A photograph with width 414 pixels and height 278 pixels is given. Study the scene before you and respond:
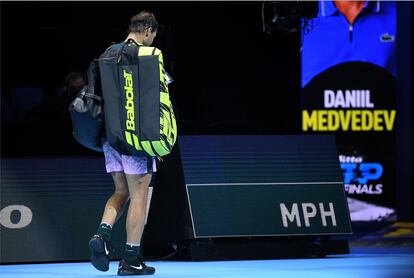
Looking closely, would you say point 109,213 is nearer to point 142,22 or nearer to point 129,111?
point 129,111

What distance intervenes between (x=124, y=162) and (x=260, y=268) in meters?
1.57

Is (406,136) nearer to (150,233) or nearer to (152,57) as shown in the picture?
(150,233)

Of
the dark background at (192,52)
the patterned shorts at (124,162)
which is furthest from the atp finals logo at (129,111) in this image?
the dark background at (192,52)

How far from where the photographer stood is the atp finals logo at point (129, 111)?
7516mm

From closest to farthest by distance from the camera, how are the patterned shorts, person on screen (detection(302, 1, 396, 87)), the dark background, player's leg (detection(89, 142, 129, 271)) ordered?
Answer: player's leg (detection(89, 142, 129, 271)) → the patterned shorts → the dark background → person on screen (detection(302, 1, 396, 87))

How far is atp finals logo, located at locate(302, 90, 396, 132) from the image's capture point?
14.5m

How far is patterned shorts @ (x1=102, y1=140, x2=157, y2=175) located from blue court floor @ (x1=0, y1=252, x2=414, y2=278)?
82 centimetres

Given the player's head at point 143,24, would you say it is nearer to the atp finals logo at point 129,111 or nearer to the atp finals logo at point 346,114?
the atp finals logo at point 129,111

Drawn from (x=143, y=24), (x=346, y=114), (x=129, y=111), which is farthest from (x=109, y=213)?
(x=346, y=114)

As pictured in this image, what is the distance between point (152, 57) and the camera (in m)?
7.57

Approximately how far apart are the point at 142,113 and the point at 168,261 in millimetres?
2091

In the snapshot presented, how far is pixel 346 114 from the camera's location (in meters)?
14.5

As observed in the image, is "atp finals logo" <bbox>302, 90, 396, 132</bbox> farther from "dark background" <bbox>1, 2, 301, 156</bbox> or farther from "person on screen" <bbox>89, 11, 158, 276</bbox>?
"person on screen" <bbox>89, 11, 158, 276</bbox>

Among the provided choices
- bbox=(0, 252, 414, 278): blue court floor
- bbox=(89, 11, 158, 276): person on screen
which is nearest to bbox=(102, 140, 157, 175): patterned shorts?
bbox=(89, 11, 158, 276): person on screen
